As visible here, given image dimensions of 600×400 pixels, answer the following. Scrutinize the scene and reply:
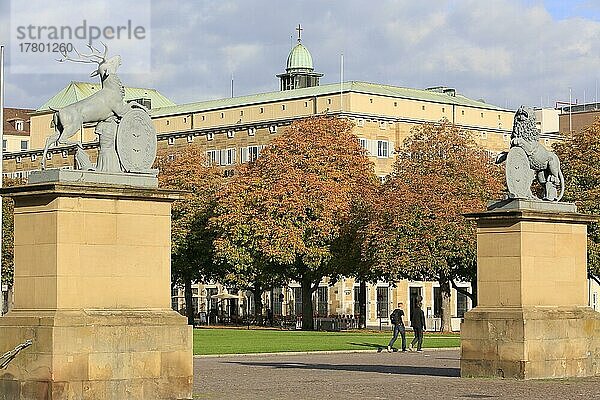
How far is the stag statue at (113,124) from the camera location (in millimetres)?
24047

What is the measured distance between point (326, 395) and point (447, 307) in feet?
176

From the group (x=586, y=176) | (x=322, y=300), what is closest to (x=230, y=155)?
(x=322, y=300)

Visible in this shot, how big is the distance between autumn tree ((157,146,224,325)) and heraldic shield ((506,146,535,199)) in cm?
5712

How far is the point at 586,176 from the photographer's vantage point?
242 feet

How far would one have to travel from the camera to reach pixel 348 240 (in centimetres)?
8156

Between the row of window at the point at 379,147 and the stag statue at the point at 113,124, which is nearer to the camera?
the stag statue at the point at 113,124

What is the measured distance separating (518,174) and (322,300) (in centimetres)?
8319

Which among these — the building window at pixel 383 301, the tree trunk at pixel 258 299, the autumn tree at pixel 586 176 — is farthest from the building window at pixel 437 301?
the autumn tree at pixel 586 176

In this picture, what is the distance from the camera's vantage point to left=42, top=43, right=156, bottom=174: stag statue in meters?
24.0

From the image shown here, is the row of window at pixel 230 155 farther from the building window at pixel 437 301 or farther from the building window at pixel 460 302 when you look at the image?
the building window at pixel 460 302

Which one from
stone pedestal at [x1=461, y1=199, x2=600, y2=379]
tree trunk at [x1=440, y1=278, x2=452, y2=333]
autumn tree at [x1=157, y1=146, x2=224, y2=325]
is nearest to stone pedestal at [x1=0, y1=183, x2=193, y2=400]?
stone pedestal at [x1=461, y1=199, x2=600, y2=379]

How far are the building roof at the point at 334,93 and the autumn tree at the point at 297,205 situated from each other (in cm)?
2822

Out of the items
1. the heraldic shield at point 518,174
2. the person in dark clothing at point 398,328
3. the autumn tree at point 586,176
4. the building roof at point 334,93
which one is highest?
the building roof at point 334,93

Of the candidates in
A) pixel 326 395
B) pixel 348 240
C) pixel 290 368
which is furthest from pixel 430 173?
pixel 326 395
